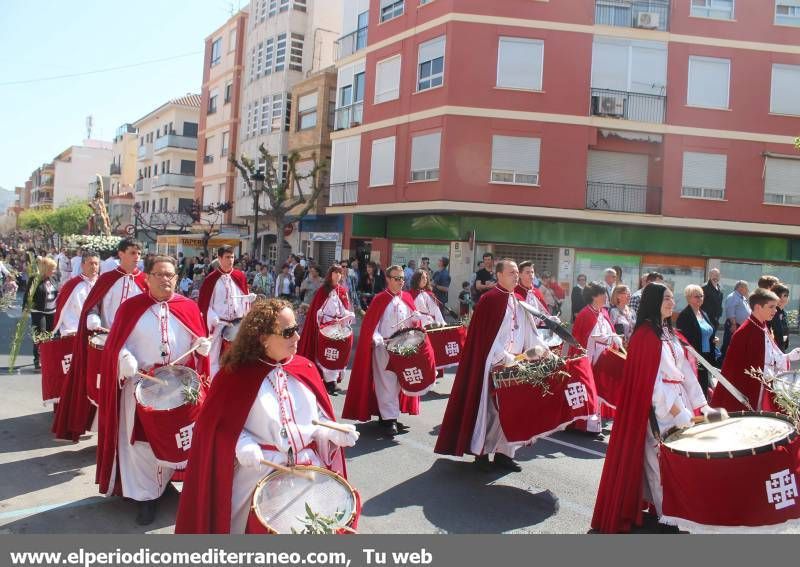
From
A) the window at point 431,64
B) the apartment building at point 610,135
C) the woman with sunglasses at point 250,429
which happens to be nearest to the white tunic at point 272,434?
the woman with sunglasses at point 250,429

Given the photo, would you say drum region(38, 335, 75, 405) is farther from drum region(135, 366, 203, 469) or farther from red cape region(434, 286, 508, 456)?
red cape region(434, 286, 508, 456)

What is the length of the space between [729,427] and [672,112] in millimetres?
22351

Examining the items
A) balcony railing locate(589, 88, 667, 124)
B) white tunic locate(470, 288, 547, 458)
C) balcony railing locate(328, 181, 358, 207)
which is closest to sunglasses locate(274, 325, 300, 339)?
white tunic locate(470, 288, 547, 458)

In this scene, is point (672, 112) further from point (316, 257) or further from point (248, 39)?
point (248, 39)

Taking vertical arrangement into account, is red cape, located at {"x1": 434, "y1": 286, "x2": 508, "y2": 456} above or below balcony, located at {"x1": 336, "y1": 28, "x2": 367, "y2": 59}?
below

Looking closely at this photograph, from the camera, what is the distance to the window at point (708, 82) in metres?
24.3

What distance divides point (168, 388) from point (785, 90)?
86.0ft

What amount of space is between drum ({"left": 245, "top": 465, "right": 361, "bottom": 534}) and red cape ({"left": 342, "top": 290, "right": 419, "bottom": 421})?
15.8ft

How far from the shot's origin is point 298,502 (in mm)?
3369

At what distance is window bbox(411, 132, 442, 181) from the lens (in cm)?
2469

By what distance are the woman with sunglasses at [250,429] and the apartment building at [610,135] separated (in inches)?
766

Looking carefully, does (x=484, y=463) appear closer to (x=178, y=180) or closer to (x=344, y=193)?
(x=344, y=193)

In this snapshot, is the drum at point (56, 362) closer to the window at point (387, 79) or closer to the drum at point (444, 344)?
the drum at point (444, 344)

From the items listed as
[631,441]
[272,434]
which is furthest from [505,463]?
[272,434]
